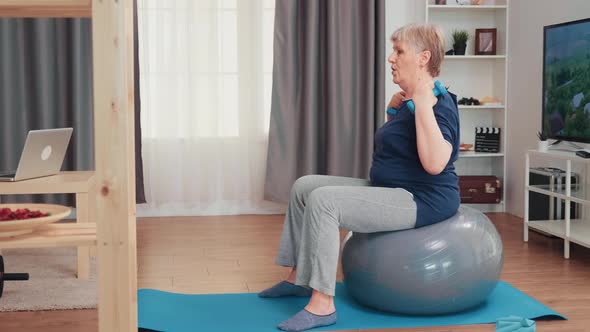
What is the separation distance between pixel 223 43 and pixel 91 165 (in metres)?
1.20

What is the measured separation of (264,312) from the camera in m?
2.94

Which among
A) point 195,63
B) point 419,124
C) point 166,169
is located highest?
point 195,63

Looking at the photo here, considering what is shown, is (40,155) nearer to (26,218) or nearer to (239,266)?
(26,218)

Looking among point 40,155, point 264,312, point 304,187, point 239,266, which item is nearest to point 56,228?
point 40,155

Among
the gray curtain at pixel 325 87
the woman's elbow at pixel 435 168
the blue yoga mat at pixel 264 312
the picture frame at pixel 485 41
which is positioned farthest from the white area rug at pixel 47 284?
the picture frame at pixel 485 41

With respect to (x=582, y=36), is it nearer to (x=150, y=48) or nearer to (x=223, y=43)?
(x=223, y=43)

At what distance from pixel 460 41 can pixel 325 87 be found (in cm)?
97

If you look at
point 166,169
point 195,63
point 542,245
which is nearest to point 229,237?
point 166,169

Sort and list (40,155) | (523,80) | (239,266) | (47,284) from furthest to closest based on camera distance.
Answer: (523,80) → (239,266) → (47,284) → (40,155)

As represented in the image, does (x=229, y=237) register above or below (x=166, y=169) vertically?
below

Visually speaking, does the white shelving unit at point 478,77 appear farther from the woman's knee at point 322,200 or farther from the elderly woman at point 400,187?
the woman's knee at point 322,200

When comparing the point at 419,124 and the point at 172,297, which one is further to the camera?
the point at 172,297

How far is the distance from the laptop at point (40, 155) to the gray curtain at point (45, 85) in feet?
8.80

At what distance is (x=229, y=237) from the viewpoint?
15.0 feet
